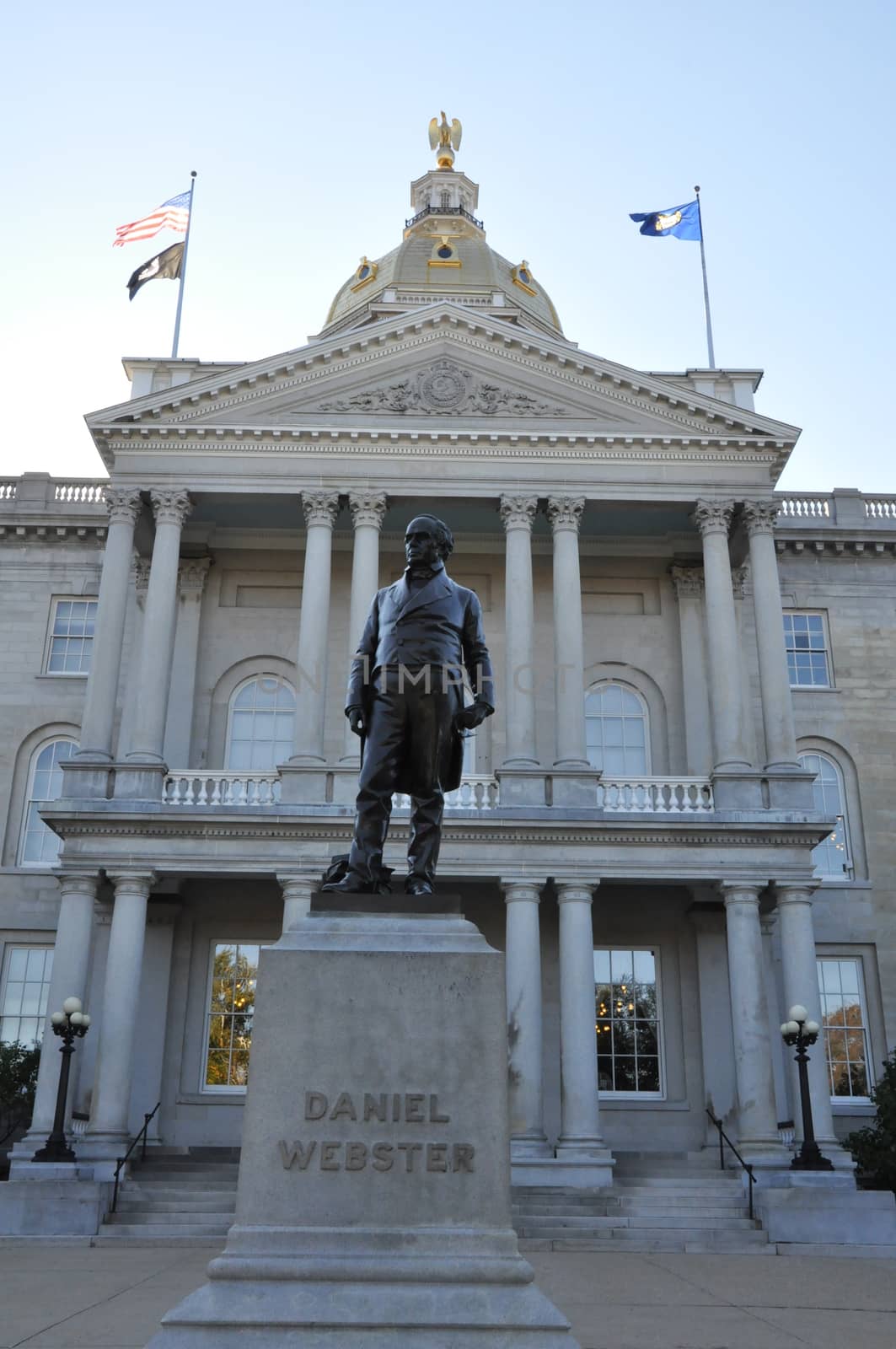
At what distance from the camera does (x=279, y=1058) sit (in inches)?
284

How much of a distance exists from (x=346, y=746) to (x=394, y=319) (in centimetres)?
958

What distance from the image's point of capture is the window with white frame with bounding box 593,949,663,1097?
2684 cm

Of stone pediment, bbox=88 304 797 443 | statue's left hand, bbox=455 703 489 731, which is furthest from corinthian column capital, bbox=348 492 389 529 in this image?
statue's left hand, bbox=455 703 489 731

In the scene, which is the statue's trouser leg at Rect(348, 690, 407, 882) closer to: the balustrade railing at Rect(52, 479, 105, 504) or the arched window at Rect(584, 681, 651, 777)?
the arched window at Rect(584, 681, 651, 777)

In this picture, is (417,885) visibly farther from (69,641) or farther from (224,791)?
(69,641)

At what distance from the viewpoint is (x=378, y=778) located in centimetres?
840

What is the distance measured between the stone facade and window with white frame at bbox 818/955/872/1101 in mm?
184

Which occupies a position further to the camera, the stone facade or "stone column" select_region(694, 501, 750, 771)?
"stone column" select_region(694, 501, 750, 771)

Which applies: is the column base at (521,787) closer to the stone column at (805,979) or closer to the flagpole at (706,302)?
the stone column at (805,979)

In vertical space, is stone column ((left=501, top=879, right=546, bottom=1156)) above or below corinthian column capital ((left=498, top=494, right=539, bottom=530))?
below

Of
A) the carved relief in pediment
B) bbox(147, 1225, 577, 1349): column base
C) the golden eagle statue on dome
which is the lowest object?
bbox(147, 1225, 577, 1349): column base

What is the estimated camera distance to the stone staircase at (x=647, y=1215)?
18484mm

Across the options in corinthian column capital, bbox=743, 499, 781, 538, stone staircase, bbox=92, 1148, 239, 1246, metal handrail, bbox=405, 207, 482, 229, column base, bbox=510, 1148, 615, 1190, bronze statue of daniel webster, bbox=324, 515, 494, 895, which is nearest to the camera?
bronze statue of daniel webster, bbox=324, 515, 494, 895

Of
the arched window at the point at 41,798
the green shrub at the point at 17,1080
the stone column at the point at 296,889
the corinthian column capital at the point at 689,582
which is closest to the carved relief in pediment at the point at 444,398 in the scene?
the corinthian column capital at the point at 689,582
